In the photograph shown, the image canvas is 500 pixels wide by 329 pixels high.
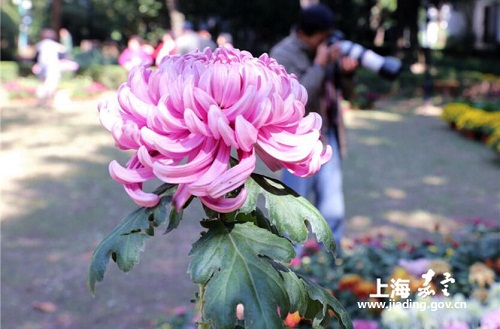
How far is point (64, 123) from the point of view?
13.4 metres

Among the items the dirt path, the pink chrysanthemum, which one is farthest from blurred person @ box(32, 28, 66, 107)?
the pink chrysanthemum

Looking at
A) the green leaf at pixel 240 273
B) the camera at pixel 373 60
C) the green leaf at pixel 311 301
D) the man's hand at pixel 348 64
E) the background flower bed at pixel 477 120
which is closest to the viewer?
the green leaf at pixel 240 273

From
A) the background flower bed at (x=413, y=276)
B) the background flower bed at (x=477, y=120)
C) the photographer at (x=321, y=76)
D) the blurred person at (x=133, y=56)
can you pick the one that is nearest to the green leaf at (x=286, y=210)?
the background flower bed at (x=413, y=276)

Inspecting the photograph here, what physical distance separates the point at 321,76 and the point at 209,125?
292 centimetres

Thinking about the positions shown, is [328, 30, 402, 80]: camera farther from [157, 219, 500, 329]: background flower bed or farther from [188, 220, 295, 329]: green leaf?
[188, 220, 295, 329]: green leaf

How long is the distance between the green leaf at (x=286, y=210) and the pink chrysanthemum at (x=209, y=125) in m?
0.04

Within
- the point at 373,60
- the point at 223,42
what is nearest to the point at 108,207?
the point at 223,42

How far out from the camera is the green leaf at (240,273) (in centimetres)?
98

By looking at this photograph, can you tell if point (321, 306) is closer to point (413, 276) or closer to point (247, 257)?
point (247, 257)

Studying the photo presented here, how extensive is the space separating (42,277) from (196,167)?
14.0 ft

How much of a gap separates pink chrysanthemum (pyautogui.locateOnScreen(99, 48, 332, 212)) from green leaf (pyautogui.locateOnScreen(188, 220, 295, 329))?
6 cm

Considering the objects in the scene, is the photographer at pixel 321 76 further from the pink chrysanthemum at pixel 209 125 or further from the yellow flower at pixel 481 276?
the pink chrysanthemum at pixel 209 125

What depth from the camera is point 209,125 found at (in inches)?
41.1

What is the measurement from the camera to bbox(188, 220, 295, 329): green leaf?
98 cm
